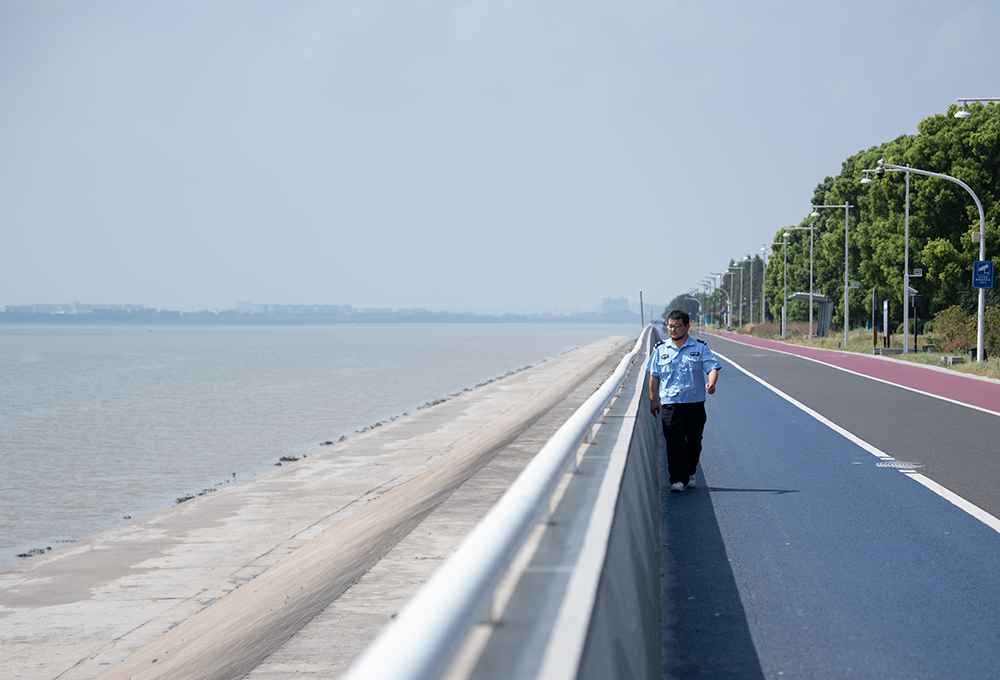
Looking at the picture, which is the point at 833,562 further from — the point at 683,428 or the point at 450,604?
the point at 450,604

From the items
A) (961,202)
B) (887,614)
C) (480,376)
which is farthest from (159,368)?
(887,614)

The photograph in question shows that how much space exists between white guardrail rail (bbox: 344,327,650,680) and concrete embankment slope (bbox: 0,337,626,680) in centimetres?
316

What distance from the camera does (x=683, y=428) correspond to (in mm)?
9875

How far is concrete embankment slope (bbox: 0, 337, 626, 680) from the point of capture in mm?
7543

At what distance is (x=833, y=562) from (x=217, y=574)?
6500 mm

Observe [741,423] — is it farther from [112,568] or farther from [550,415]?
[112,568]

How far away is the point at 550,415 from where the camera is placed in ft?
74.6

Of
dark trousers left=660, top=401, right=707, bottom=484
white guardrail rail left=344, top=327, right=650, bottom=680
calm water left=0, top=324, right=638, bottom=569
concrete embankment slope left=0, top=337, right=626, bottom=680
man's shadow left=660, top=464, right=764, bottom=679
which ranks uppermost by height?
white guardrail rail left=344, top=327, right=650, bottom=680

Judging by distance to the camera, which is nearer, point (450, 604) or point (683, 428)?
point (450, 604)

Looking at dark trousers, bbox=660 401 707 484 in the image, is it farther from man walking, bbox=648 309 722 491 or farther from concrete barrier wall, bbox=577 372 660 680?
concrete barrier wall, bbox=577 372 660 680

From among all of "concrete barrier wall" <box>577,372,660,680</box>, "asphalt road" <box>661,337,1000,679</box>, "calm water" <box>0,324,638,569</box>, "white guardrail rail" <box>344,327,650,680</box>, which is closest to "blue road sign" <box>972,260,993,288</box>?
"calm water" <box>0,324,638,569</box>

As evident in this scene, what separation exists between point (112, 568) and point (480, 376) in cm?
4661

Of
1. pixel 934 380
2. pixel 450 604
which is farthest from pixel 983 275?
pixel 450 604

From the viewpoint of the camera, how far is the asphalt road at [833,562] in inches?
208
